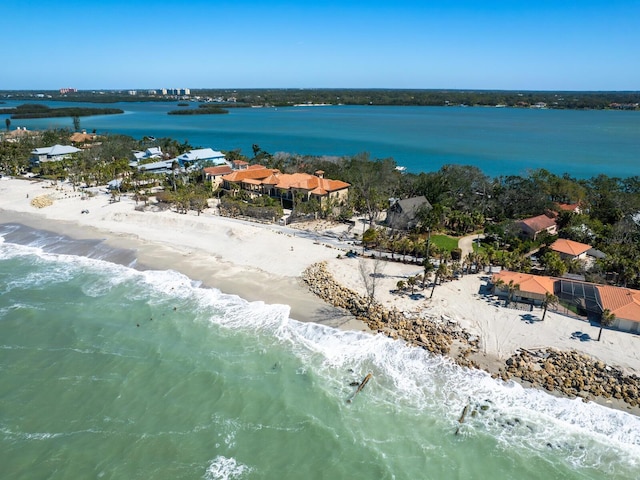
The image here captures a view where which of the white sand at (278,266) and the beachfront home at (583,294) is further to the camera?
the beachfront home at (583,294)

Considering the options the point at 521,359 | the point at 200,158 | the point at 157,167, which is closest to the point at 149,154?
the point at 157,167

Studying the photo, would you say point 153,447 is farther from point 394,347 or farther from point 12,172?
point 12,172

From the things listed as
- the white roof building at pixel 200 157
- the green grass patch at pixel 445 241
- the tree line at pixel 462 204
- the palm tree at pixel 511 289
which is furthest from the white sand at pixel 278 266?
the white roof building at pixel 200 157

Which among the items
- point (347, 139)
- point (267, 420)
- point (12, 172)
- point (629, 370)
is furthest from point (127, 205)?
point (347, 139)

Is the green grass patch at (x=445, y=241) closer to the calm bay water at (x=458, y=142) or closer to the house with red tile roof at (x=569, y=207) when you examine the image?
the house with red tile roof at (x=569, y=207)

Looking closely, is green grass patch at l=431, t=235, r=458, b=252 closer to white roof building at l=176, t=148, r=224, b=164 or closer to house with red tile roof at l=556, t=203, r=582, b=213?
house with red tile roof at l=556, t=203, r=582, b=213

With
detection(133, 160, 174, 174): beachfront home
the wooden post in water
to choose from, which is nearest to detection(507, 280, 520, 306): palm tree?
the wooden post in water
